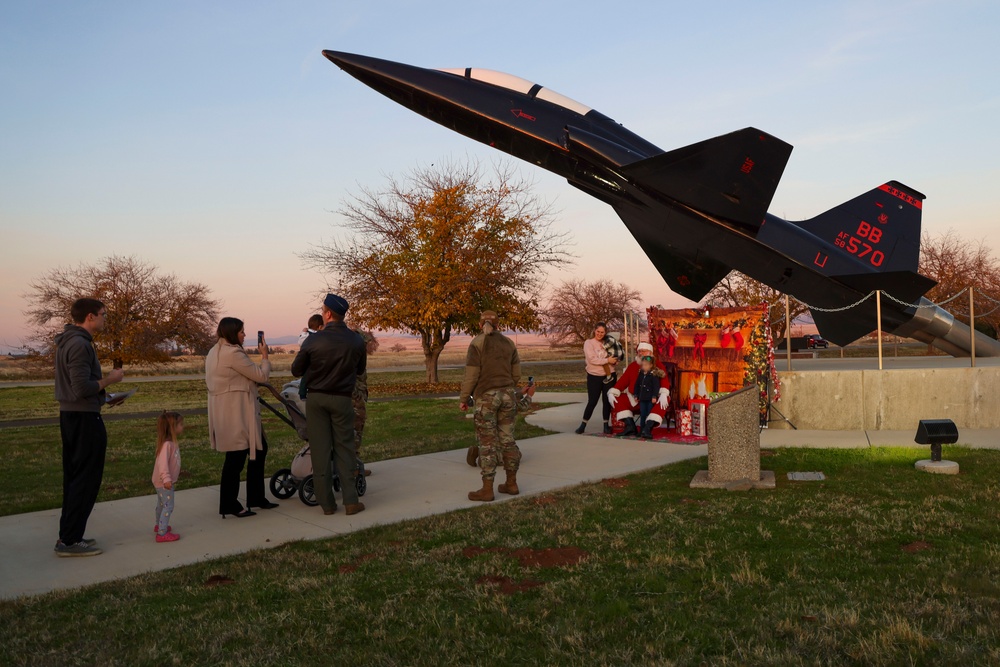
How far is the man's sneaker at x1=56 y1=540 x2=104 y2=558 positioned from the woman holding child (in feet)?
23.8

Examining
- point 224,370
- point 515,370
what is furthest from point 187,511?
point 515,370

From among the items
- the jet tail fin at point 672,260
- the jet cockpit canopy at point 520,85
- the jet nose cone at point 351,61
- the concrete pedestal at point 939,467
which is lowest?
the concrete pedestal at point 939,467

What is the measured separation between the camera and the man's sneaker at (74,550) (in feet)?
18.6

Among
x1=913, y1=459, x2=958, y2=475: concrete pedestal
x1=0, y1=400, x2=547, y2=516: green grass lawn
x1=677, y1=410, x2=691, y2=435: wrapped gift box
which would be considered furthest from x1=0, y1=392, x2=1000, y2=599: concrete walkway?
x1=913, y1=459, x2=958, y2=475: concrete pedestal

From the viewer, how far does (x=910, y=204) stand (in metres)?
15.0

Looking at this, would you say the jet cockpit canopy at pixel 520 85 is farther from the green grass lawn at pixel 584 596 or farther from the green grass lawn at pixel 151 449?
the green grass lawn at pixel 584 596

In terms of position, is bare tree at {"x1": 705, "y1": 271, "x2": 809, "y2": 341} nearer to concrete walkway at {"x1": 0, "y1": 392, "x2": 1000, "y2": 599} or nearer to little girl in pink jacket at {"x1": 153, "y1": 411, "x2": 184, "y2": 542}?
concrete walkway at {"x1": 0, "y1": 392, "x2": 1000, "y2": 599}

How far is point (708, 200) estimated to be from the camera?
12.9 metres

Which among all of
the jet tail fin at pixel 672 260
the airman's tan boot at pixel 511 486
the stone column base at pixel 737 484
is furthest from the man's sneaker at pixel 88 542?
the jet tail fin at pixel 672 260

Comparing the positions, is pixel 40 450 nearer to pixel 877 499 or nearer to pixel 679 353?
pixel 679 353

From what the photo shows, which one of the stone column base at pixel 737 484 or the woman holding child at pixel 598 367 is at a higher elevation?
the woman holding child at pixel 598 367

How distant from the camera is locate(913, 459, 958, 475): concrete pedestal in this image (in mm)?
7777

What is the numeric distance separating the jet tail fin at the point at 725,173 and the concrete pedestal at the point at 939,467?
608 cm

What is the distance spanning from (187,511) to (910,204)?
1546 centimetres
